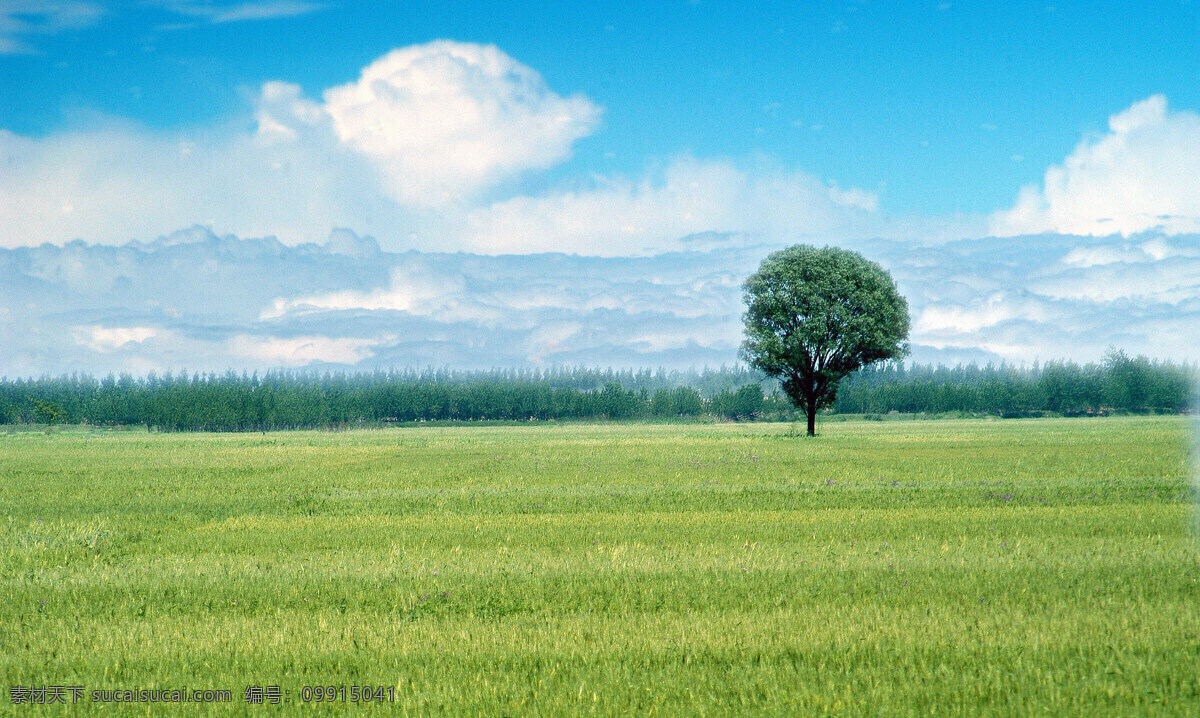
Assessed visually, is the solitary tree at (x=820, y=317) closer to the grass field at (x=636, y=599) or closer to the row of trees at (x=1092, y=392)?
the grass field at (x=636, y=599)

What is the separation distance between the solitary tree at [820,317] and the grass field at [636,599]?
3128 cm

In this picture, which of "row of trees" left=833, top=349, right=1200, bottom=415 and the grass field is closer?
the grass field

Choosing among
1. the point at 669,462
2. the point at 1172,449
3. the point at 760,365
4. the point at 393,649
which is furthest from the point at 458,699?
the point at 760,365

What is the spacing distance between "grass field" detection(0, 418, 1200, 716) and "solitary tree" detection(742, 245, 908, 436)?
31.3 metres

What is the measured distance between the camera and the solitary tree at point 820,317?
54.2 meters

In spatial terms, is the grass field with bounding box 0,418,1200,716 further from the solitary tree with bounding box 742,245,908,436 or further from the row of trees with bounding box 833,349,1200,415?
the row of trees with bounding box 833,349,1200,415

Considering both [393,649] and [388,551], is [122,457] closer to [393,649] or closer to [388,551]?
[388,551]

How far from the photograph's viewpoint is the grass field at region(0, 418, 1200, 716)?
7.68m

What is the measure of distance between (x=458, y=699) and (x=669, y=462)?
27.1 meters

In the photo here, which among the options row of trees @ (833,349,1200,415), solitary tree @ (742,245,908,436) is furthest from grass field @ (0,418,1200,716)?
row of trees @ (833,349,1200,415)

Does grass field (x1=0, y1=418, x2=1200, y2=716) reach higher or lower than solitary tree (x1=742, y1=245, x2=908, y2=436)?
lower

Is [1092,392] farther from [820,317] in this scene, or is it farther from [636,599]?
[636,599]

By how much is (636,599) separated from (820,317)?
151 feet

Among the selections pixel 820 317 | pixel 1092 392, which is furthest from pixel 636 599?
pixel 1092 392
